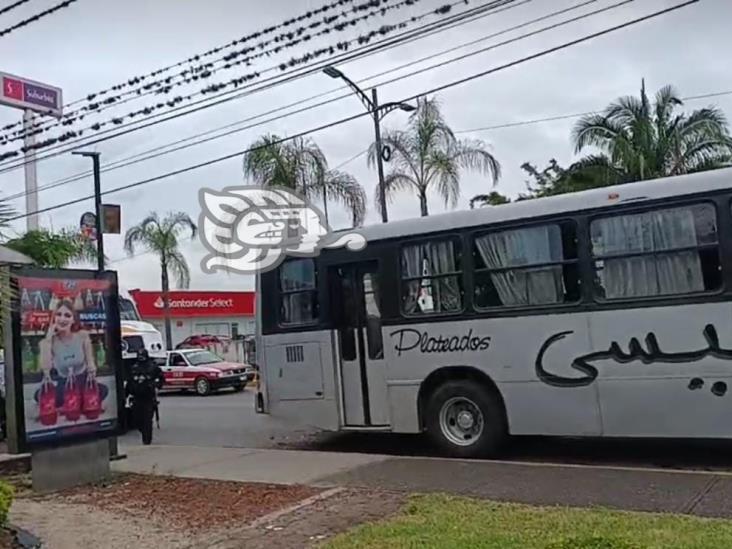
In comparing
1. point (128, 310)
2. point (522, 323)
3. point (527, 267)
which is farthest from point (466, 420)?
point (128, 310)

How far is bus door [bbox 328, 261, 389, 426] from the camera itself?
10.8m

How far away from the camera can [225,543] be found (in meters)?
6.55

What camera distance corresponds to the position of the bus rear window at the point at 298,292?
11344 millimetres

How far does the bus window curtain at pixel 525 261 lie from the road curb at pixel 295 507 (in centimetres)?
313

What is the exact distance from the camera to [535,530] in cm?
616

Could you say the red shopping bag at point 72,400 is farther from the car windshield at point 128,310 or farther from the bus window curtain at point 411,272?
the car windshield at point 128,310

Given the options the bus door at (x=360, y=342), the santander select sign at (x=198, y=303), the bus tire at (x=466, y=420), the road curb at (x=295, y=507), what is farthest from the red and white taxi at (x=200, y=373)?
the santander select sign at (x=198, y=303)

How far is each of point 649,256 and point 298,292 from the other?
4752 millimetres

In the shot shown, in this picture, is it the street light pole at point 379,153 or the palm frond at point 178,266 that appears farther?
the palm frond at point 178,266

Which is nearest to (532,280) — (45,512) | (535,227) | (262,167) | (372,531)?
(535,227)

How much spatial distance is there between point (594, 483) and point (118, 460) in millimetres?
6500

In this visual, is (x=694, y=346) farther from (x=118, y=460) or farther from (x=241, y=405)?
(x=241, y=405)

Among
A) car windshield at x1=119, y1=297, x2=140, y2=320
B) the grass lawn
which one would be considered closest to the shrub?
the grass lawn

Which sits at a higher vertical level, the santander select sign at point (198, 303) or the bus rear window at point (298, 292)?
the santander select sign at point (198, 303)
